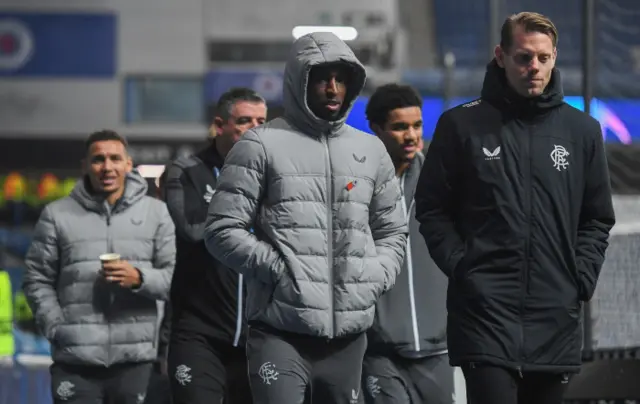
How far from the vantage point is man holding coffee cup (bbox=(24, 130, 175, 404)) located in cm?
789

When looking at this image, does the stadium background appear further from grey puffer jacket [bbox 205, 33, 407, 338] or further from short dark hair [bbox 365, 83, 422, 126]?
grey puffer jacket [bbox 205, 33, 407, 338]

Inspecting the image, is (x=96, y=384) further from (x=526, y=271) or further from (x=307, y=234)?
(x=526, y=271)

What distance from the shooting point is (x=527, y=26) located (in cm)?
555

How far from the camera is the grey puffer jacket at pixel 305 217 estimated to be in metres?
5.86

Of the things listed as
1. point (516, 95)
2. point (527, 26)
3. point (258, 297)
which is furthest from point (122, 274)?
point (527, 26)

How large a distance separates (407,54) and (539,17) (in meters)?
28.5

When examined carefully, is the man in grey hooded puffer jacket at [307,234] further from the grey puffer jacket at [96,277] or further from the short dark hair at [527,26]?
the grey puffer jacket at [96,277]

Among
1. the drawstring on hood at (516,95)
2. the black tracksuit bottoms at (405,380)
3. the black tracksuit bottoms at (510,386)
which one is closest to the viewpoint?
the black tracksuit bottoms at (510,386)

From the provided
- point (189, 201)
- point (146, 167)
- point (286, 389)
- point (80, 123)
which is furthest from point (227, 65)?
point (286, 389)

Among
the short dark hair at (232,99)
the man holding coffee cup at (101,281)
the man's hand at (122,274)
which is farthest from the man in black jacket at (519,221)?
the man holding coffee cup at (101,281)

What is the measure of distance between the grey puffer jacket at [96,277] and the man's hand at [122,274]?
41 millimetres

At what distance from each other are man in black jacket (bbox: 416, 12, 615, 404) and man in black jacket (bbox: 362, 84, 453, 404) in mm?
1371

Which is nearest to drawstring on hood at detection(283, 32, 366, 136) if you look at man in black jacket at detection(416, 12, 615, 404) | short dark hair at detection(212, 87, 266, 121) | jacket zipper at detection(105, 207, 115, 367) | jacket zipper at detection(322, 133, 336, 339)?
jacket zipper at detection(322, 133, 336, 339)

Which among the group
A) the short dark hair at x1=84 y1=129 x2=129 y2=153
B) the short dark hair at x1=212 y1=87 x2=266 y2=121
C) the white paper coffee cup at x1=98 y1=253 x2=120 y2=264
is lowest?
the white paper coffee cup at x1=98 y1=253 x2=120 y2=264
